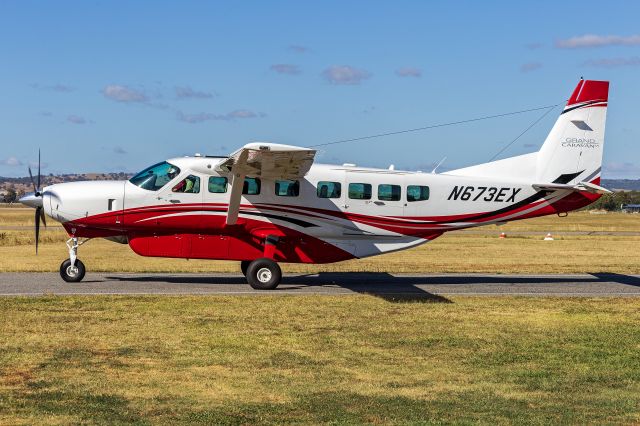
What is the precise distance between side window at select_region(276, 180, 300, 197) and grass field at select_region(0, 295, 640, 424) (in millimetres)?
3921

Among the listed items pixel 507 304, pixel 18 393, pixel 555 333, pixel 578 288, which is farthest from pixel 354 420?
pixel 578 288

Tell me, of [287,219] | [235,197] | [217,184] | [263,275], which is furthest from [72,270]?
[287,219]

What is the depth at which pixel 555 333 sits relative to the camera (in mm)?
15070

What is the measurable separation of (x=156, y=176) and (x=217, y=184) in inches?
64.4

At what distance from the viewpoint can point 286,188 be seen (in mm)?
21828


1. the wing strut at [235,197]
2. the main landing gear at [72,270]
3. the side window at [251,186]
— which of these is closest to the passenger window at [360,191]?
the side window at [251,186]

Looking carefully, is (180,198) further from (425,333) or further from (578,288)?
(578,288)

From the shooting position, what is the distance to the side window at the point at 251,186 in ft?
71.1

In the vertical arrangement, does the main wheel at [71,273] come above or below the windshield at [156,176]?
below

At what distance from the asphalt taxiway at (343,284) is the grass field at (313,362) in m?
2.04

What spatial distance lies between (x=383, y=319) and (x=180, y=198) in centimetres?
765

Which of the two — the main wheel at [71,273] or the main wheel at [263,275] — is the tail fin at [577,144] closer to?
the main wheel at [263,275]

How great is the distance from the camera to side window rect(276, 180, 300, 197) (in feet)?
71.5

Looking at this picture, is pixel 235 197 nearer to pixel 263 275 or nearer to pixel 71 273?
pixel 263 275
